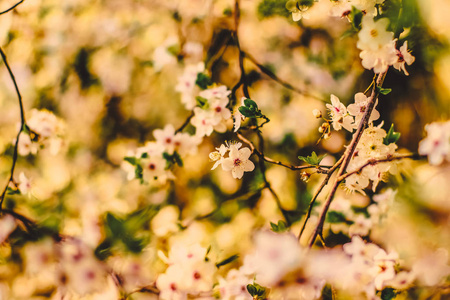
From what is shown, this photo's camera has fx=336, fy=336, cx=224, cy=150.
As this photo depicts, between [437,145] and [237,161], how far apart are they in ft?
1.34

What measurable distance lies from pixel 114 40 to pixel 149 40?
251mm

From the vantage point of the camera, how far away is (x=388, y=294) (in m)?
0.82

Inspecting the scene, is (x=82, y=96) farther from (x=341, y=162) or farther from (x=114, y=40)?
(x=341, y=162)

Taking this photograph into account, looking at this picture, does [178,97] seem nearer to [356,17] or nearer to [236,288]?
[236,288]

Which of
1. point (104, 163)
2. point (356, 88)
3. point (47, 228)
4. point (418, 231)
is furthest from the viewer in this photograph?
point (104, 163)

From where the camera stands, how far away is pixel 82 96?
2270 mm

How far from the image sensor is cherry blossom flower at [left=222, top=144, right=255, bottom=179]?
80 cm

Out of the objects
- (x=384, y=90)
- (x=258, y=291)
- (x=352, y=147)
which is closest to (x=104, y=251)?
(x=258, y=291)

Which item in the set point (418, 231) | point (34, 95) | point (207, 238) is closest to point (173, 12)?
point (34, 95)

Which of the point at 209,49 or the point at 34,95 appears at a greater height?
the point at 209,49

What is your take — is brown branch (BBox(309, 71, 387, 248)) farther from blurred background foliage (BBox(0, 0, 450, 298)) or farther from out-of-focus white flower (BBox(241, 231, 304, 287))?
blurred background foliage (BBox(0, 0, 450, 298))

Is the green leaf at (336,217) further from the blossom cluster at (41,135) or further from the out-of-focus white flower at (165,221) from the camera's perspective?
the blossom cluster at (41,135)

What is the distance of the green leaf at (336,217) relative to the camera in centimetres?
121

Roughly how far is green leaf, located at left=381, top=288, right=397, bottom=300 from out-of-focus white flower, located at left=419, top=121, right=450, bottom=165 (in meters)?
0.39
